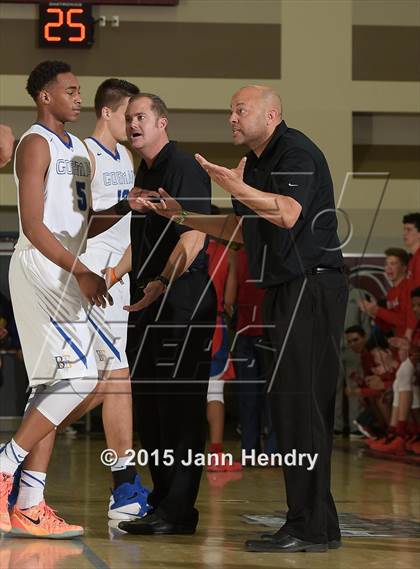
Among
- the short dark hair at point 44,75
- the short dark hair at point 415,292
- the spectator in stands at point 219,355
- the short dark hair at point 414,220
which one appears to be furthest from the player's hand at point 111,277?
the short dark hair at point 414,220

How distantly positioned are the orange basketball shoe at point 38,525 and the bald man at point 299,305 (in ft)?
2.35

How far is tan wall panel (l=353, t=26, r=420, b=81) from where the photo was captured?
1106 cm

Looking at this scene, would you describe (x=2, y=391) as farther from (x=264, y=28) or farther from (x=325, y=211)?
(x=325, y=211)

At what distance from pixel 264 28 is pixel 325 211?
23.9 ft

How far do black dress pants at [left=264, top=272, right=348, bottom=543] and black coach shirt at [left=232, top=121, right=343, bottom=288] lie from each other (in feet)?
0.21

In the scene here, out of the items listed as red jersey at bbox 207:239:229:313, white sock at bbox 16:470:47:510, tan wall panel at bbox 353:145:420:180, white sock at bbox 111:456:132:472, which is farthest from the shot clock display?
white sock at bbox 16:470:47:510

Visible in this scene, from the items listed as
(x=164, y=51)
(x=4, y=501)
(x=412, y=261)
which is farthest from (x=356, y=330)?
(x=4, y=501)

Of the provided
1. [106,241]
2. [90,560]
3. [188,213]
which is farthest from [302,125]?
[90,560]

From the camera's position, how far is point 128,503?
466cm

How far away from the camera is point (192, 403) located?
4492 mm

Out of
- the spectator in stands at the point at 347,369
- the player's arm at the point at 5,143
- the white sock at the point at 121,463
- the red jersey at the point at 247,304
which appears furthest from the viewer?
the spectator in stands at the point at 347,369

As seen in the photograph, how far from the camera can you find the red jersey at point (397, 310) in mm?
8625

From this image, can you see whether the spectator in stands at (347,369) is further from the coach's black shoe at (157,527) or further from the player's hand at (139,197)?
the player's hand at (139,197)

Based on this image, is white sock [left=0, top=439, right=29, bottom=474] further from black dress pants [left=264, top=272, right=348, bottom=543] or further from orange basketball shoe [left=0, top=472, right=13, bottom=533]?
black dress pants [left=264, top=272, right=348, bottom=543]
